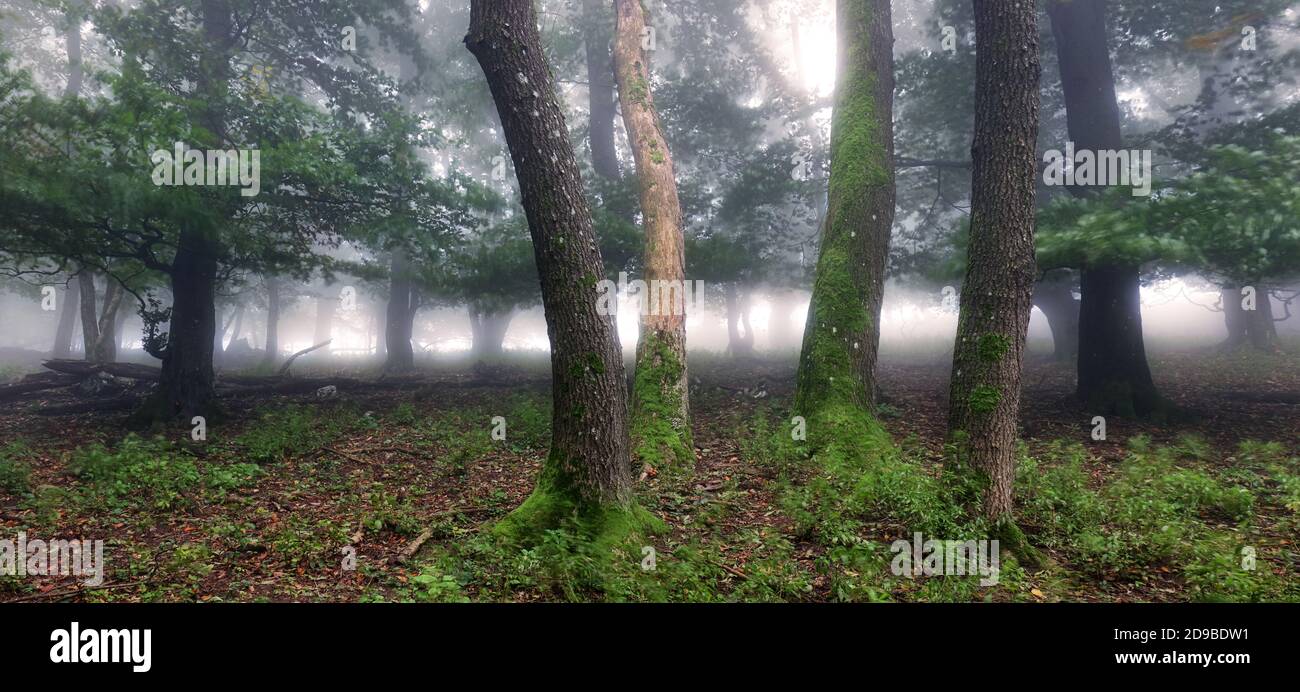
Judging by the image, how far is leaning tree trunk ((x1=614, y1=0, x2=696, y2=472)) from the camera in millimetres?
8727

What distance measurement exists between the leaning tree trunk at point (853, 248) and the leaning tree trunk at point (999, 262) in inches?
80.2

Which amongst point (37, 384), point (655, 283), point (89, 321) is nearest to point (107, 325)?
point (89, 321)

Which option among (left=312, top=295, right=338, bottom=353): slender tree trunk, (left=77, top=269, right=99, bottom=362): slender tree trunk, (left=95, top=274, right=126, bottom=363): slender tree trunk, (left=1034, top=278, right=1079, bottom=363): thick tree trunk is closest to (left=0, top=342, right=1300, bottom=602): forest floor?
(left=1034, top=278, right=1079, bottom=363): thick tree trunk

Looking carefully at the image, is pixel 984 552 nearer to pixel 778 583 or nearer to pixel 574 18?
pixel 778 583

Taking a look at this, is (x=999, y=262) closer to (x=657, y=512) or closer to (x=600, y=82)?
(x=657, y=512)

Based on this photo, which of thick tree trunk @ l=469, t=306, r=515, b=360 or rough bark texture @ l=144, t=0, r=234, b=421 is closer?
rough bark texture @ l=144, t=0, r=234, b=421

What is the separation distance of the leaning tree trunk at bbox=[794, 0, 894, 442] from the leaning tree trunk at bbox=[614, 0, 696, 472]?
5.65 feet

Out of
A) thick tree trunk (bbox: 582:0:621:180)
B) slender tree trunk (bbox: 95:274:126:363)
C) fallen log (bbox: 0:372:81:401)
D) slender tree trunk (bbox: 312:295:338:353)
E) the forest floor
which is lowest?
the forest floor

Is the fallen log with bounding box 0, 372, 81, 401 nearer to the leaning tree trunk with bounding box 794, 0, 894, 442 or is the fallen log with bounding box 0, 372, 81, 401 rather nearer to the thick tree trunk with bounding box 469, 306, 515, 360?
the leaning tree trunk with bounding box 794, 0, 894, 442

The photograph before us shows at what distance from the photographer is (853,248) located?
917cm

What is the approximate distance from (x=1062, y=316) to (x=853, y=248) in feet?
46.8
